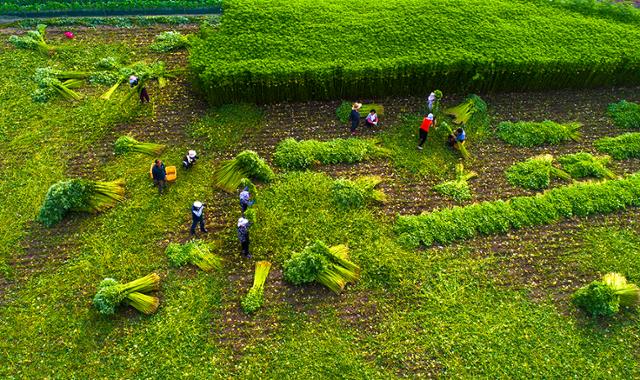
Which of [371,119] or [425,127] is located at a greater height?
[425,127]

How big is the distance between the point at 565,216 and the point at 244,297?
9.96 meters

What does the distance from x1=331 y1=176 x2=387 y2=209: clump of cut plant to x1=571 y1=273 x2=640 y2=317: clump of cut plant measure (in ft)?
19.4

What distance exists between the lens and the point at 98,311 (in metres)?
11.6

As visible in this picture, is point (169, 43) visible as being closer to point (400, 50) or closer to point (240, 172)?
point (240, 172)

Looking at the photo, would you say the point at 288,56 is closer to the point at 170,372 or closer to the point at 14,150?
the point at 14,150

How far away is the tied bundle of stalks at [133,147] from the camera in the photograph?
14.9 metres

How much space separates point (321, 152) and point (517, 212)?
6.33 meters

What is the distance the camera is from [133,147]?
49.1ft

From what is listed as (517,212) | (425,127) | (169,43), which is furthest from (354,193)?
(169,43)

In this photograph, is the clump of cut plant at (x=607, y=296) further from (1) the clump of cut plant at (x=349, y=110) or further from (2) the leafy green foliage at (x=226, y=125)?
(2) the leafy green foliage at (x=226, y=125)

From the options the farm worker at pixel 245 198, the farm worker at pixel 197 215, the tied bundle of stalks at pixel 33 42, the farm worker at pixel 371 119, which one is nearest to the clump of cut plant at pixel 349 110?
the farm worker at pixel 371 119

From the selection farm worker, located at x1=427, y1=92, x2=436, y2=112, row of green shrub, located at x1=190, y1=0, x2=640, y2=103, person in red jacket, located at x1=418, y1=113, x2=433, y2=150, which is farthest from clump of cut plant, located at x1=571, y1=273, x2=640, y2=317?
row of green shrub, located at x1=190, y1=0, x2=640, y2=103

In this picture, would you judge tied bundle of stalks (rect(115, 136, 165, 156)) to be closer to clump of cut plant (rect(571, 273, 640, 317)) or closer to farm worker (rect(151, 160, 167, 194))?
farm worker (rect(151, 160, 167, 194))

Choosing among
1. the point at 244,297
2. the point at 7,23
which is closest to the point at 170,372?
the point at 244,297
